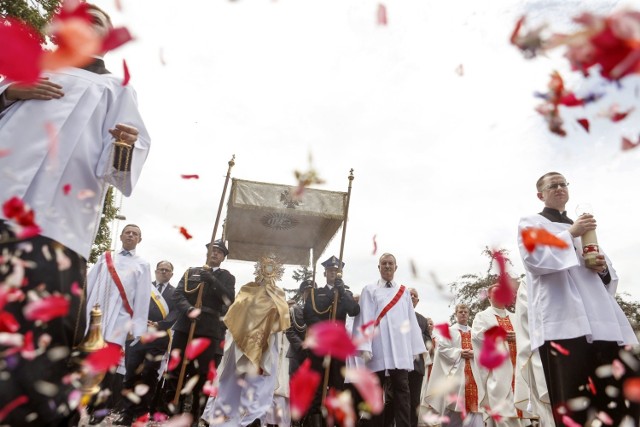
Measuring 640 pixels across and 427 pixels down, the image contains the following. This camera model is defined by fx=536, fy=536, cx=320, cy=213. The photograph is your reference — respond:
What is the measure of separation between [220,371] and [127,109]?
6.06 m

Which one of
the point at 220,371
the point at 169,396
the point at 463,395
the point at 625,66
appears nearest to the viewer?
the point at 625,66

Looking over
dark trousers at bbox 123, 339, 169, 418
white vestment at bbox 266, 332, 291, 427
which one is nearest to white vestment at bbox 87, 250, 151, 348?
dark trousers at bbox 123, 339, 169, 418

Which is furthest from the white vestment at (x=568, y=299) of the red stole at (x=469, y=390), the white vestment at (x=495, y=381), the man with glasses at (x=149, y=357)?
the man with glasses at (x=149, y=357)

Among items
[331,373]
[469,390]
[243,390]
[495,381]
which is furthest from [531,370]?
[243,390]

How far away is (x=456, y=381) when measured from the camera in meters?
9.12

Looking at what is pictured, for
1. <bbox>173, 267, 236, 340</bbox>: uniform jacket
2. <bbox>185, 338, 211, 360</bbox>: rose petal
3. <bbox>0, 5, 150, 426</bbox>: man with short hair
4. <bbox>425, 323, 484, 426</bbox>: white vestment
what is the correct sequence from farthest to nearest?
<bbox>425, 323, 484, 426</bbox>: white vestment → <bbox>173, 267, 236, 340</bbox>: uniform jacket → <bbox>185, 338, 211, 360</bbox>: rose petal → <bbox>0, 5, 150, 426</bbox>: man with short hair

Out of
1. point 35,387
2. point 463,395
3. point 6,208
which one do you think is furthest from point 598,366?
point 463,395

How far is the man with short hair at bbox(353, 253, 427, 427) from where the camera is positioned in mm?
7559

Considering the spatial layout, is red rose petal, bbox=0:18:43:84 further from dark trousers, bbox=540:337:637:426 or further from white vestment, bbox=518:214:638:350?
dark trousers, bbox=540:337:637:426

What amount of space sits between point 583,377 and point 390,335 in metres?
4.34

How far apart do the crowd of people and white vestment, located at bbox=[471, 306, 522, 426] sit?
3 cm

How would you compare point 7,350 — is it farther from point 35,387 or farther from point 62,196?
point 62,196

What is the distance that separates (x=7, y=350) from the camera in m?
2.10

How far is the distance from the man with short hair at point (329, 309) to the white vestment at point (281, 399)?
2.11 feet
